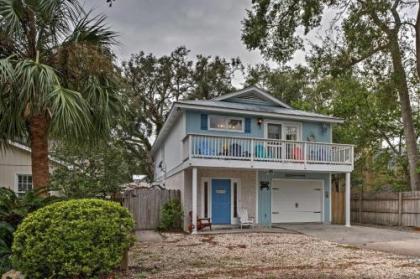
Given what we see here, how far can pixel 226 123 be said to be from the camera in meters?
17.8

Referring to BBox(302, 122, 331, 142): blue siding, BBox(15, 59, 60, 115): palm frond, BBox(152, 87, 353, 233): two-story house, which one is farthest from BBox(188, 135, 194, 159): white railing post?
BBox(15, 59, 60, 115): palm frond

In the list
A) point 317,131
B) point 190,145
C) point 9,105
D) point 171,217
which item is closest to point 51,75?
point 9,105

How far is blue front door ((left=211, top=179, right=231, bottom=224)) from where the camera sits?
56.9 ft

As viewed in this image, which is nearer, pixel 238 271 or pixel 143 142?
pixel 238 271

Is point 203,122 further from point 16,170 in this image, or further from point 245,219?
point 16,170

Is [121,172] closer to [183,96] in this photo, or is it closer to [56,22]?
[56,22]

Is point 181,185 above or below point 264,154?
below

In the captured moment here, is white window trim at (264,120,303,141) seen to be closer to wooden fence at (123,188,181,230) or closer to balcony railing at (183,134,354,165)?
balcony railing at (183,134,354,165)

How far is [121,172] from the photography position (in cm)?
1831

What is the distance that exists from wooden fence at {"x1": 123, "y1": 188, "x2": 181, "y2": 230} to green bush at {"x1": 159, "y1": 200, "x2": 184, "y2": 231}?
46 centimetres

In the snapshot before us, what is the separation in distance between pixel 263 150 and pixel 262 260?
7.67m

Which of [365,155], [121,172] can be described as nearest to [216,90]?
[365,155]

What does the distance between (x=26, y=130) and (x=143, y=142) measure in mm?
24255

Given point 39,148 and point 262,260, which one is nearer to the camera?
point 39,148
